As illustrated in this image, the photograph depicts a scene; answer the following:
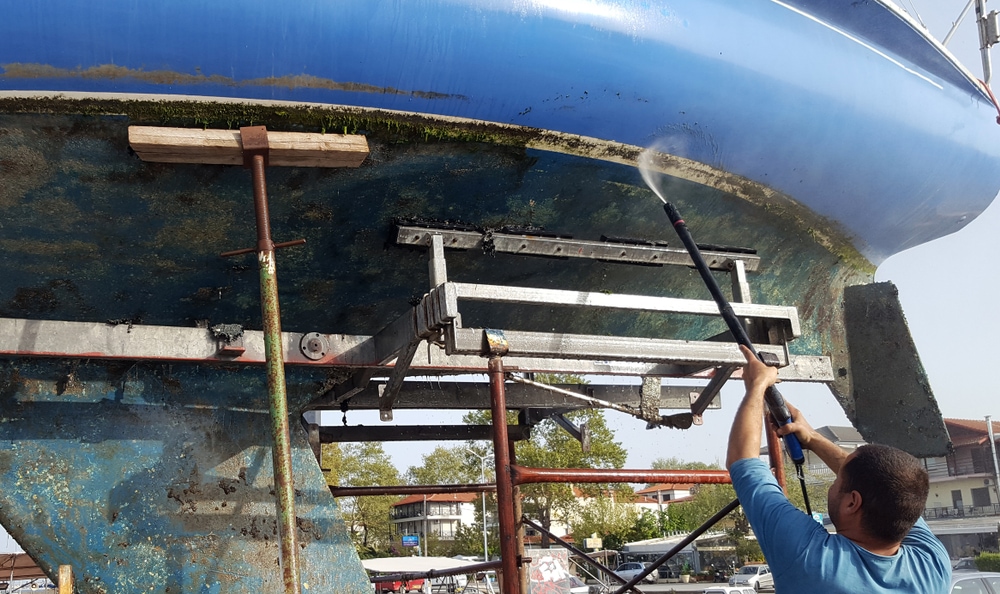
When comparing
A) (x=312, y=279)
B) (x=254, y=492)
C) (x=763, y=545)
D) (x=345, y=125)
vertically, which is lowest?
(x=763, y=545)

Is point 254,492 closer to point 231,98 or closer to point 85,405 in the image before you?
point 85,405

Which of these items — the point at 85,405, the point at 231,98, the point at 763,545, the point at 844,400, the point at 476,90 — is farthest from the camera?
the point at 844,400

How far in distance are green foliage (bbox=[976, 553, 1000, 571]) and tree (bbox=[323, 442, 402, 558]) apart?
2226cm

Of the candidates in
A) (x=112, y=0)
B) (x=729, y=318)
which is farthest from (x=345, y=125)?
(x=729, y=318)

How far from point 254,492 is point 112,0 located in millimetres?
2306

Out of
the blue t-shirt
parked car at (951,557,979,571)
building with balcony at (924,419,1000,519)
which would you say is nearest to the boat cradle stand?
the blue t-shirt

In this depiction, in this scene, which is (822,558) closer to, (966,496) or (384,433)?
(384,433)

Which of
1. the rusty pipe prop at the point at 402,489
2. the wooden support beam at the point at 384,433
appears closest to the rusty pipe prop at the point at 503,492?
the rusty pipe prop at the point at 402,489

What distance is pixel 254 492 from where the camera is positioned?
415 centimetres

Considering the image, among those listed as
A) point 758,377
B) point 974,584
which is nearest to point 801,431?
point 758,377

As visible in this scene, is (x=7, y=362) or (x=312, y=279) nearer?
(x=7, y=362)

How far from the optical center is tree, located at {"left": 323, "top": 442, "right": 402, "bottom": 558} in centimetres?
3909

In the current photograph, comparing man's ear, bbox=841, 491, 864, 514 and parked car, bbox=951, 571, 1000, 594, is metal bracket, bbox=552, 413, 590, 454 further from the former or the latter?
parked car, bbox=951, 571, 1000, 594

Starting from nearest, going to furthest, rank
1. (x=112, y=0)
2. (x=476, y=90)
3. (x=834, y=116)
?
(x=112, y=0) → (x=476, y=90) → (x=834, y=116)
